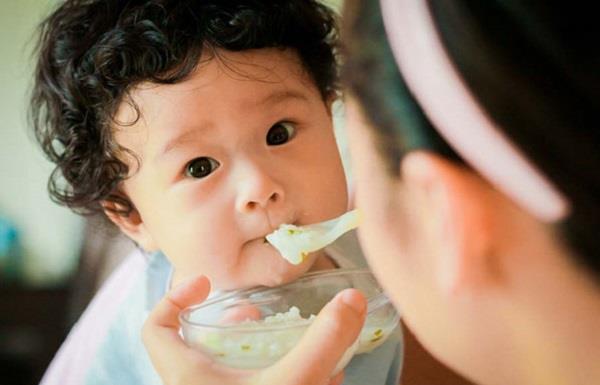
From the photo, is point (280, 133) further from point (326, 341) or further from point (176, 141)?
point (326, 341)

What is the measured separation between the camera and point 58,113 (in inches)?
25.1

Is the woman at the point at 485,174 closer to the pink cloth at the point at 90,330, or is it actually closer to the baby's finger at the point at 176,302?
the baby's finger at the point at 176,302

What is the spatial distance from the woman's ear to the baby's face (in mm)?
224

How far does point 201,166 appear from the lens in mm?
580

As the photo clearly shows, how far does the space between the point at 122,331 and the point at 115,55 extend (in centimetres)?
26

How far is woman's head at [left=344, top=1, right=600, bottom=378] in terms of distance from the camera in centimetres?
29

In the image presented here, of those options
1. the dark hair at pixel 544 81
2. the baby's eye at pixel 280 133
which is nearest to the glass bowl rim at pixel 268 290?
the baby's eye at pixel 280 133

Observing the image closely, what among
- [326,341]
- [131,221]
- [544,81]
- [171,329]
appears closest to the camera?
[544,81]

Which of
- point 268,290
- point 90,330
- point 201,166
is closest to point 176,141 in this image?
point 201,166

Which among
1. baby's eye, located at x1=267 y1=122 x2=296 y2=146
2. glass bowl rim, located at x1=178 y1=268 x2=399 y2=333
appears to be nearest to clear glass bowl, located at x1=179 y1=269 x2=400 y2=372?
glass bowl rim, located at x1=178 y1=268 x2=399 y2=333

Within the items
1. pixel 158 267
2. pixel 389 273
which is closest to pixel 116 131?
pixel 158 267

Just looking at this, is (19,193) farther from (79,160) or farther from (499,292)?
(499,292)

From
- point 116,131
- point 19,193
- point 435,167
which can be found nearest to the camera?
point 435,167

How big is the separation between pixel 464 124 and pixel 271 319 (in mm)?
280
